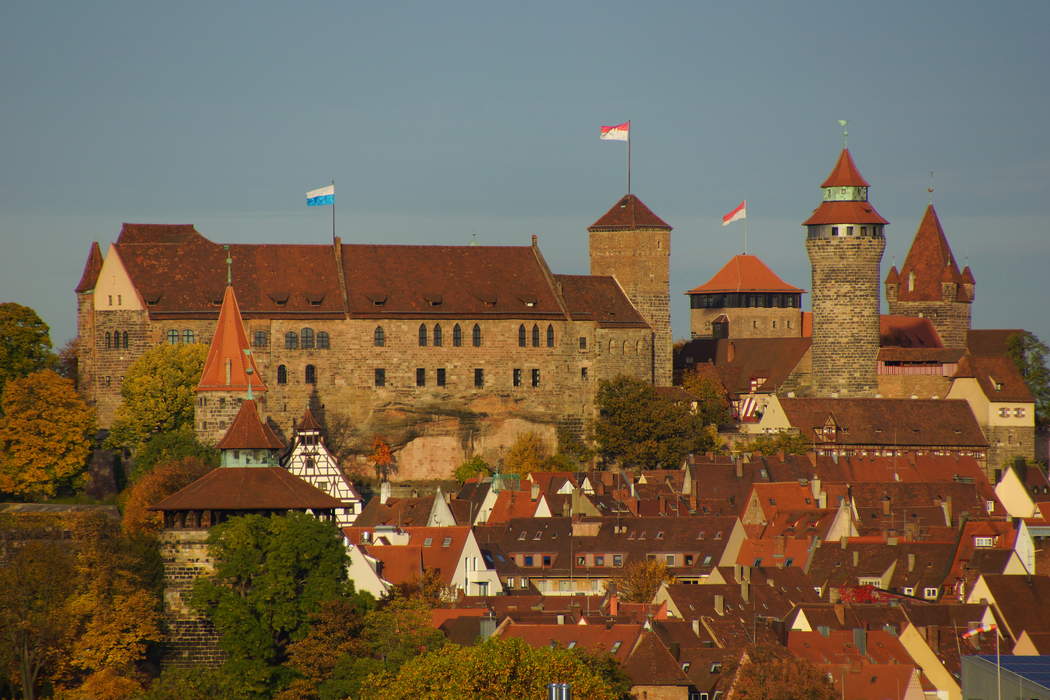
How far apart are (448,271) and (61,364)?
15700mm

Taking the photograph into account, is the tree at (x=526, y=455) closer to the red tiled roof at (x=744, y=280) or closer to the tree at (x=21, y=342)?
the tree at (x=21, y=342)

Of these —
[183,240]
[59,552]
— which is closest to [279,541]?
[59,552]

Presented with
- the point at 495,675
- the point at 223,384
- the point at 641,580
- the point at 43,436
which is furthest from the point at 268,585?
the point at 43,436

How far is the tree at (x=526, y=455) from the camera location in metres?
109

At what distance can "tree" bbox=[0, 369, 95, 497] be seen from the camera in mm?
98250

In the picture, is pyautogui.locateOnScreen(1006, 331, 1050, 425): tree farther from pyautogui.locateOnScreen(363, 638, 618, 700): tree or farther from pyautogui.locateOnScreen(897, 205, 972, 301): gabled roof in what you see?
pyautogui.locateOnScreen(363, 638, 618, 700): tree

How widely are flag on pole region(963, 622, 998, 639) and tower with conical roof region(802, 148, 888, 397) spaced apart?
42.1 m

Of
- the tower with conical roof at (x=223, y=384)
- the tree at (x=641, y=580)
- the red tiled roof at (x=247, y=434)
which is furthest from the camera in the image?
the tower with conical roof at (x=223, y=384)

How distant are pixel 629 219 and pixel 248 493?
140 ft

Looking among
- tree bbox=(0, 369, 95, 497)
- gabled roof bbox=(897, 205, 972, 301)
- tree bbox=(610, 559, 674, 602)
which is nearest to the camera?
tree bbox=(610, 559, 674, 602)

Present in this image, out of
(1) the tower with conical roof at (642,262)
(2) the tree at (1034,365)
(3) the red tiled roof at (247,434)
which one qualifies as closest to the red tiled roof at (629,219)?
(1) the tower with conical roof at (642,262)

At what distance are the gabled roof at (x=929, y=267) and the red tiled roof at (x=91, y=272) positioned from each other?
147 feet

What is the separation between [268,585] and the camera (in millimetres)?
73000

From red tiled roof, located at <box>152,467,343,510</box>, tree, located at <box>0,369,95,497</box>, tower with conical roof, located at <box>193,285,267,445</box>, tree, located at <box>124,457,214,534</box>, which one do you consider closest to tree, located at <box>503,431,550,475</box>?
tower with conical roof, located at <box>193,285,267,445</box>
